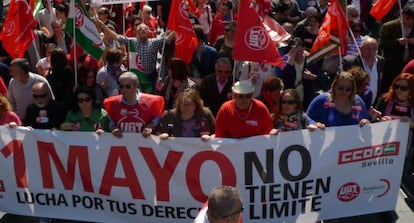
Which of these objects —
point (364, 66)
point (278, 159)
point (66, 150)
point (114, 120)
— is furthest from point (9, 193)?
point (364, 66)

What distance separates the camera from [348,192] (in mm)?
6562

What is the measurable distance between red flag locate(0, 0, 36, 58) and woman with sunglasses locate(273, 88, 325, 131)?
3.67m

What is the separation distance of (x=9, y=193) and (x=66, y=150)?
75 centimetres

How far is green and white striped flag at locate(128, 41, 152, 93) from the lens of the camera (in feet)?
30.0

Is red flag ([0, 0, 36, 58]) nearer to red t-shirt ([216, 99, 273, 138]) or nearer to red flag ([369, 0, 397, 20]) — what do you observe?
red t-shirt ([216, 99, 273, 138])

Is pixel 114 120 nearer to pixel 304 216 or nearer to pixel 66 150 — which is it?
pixel 66 150

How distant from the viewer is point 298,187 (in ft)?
21.1

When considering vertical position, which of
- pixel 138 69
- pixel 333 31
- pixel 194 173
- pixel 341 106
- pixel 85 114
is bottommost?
pixel 194 173

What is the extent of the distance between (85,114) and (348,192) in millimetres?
2785

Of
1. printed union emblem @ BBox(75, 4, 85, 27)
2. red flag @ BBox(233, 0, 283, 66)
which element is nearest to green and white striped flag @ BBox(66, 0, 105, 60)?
printed union emblem @ BBox(75, 4, 85, 27)

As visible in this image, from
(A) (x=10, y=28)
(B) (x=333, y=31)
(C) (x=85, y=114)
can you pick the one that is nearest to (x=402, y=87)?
(B) (x=333, y=31)

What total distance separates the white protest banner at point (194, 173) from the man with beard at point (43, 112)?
0.50 metres

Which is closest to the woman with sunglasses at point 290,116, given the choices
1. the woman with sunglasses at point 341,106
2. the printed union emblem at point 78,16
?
the woman with sunglasses at point 341,106

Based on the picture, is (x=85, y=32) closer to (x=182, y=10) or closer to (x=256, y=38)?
(x=182, y=10)
